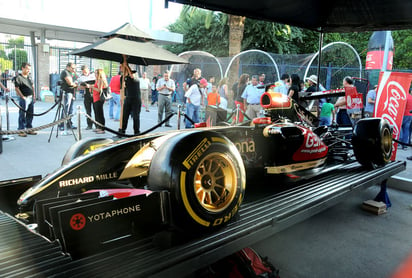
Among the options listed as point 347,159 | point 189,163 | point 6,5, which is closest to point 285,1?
point 347,159

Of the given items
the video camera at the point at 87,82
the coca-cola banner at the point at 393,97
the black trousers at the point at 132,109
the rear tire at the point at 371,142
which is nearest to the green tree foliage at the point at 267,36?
the video camera at the point at 87,82

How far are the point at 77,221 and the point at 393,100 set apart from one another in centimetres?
530

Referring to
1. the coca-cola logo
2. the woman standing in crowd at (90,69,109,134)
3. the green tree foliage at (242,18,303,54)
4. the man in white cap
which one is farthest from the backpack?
the green tree foliage at (242,18,303,54)

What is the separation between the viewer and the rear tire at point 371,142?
424cm

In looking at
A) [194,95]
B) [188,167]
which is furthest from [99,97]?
[188,167]

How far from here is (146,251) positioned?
80.2 inches

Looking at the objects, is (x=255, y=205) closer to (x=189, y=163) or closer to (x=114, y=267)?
(x=189, y=163)

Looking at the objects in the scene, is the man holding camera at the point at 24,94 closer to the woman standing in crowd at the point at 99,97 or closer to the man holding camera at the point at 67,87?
the man holding camera at the point at 67,87

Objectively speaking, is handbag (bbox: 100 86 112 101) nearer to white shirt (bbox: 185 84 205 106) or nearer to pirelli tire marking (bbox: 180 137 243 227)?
white shirt (bbox: 185 84 205 106)

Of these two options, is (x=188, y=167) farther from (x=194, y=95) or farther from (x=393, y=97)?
(x=194, y=95)

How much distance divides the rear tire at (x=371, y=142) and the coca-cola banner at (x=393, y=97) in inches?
55.8

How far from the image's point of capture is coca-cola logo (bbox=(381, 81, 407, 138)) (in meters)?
5.54

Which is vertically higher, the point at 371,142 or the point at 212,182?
the point at 371,142

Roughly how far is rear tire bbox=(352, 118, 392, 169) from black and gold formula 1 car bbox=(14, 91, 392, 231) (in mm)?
1087
